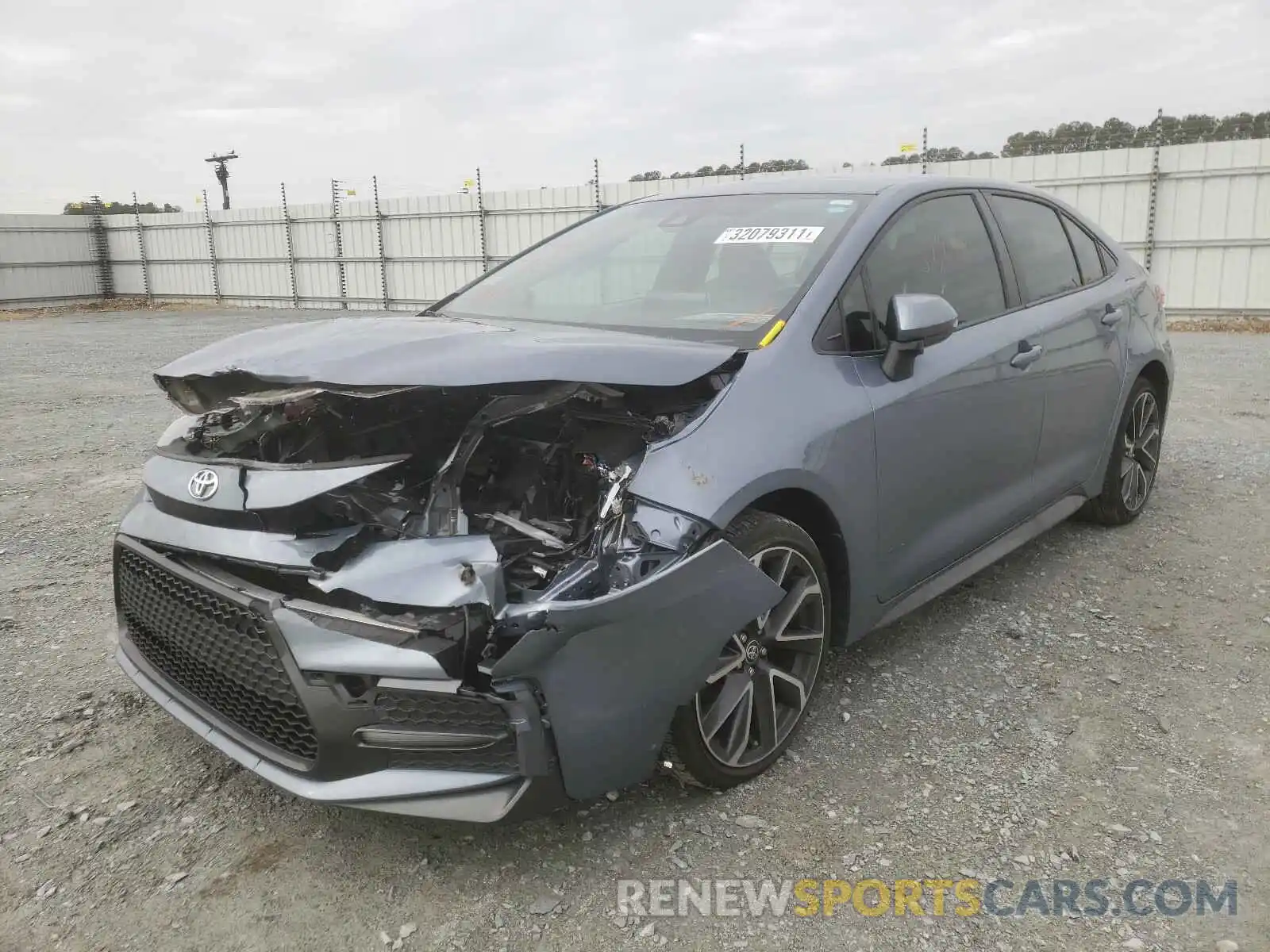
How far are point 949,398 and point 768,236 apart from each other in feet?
2.59

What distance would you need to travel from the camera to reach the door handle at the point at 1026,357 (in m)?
3.38

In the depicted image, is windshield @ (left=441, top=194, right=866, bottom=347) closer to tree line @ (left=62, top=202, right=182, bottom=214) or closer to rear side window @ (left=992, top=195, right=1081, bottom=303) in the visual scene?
rear side window @ (left=992, top=195, right=1081, bottom=303)

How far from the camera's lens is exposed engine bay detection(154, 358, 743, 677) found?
2.06m

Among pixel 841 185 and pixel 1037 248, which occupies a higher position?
pixel 841 185

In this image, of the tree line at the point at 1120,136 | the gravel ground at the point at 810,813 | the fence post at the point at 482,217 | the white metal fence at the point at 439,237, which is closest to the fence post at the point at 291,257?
the white metal fence at the point at 439,237

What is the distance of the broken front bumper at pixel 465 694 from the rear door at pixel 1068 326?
208 cm

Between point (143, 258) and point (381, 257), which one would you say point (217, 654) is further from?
point (143, 258)

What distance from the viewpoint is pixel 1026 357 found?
3.45m

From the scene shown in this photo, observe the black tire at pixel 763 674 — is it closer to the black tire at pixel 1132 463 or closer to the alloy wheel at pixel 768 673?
the alloy wheel at pixel 768 673

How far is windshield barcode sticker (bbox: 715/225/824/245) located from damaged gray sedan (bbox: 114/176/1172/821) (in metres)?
0.01

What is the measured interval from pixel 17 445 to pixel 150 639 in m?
5.49

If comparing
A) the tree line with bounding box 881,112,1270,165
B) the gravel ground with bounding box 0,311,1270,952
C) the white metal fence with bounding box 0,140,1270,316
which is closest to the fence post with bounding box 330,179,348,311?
the white metal fence with bounding box 0,140,1270,316

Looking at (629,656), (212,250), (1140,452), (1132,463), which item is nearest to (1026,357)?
(1132,463)

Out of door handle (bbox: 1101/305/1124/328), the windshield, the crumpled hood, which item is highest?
the windshield
